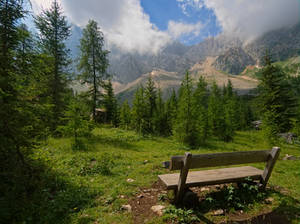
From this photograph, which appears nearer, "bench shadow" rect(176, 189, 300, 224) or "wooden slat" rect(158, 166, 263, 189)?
"bench shadow" rect(176, 189, 300, 224)

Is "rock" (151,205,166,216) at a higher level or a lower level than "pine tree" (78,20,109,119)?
lower

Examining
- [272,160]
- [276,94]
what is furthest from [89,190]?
[276,94]

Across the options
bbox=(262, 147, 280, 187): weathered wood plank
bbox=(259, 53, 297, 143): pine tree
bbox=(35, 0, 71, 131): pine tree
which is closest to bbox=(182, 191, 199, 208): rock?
bbox=(262, 147, 280, 187): weathered wood plank

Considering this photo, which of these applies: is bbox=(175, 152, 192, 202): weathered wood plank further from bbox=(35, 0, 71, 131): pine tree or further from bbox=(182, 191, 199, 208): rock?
bbox=(35, 0, 71, 131): pine tree

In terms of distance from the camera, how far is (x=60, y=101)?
13898 mm

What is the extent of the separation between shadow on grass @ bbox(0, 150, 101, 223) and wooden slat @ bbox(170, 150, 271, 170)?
264 centimetres

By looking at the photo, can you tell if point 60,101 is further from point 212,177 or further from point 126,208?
point 212,177

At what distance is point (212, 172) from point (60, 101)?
1401 cm

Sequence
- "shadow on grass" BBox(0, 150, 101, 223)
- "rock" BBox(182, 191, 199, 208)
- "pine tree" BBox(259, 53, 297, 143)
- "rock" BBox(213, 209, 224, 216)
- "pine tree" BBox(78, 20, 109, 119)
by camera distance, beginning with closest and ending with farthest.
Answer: "shadow on grass" BBox(0, 150, 101, 223) < "rock" BBox(213, 209, 224, 216) < "rock" BBox(182, 191, 199, 208) < "pine tree" BBox(78, 20, 109, 119) < "pine tree" BBox(259, 53, 297, 143)

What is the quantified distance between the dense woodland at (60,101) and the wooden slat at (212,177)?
3.58 meters

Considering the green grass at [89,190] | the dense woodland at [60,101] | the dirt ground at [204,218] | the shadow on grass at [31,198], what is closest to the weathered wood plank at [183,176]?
the dirt ground at [204,218]

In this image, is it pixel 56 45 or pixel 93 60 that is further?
pixel 93 60

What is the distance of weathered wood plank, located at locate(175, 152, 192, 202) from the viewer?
3.41 meters

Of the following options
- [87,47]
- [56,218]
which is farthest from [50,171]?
[87,47]
